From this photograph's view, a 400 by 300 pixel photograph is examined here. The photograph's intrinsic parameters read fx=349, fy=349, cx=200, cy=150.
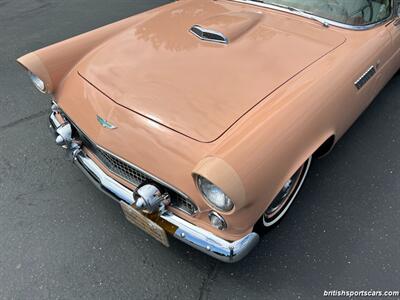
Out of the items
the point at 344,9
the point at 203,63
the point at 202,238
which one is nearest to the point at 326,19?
the point at 344,9

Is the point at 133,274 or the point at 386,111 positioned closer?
the point at 133,274

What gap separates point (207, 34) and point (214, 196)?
1.21 m

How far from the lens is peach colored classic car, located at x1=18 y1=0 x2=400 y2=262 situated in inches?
64.5

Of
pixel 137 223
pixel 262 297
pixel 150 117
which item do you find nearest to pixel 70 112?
pixel 150 117

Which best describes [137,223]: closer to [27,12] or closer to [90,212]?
[90,212]

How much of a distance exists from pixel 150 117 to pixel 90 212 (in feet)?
3.25

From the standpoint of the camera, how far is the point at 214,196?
1.55 m

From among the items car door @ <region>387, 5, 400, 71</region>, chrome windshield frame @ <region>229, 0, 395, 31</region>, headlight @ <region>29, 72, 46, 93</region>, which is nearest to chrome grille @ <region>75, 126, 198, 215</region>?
headlight @ <region>29, 72, 46, 93</region>

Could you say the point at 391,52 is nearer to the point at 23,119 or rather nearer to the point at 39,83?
the point at 39,83

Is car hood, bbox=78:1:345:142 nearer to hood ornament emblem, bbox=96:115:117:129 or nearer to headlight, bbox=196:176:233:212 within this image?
hood ornament emblem, bbox=96:115:117:129

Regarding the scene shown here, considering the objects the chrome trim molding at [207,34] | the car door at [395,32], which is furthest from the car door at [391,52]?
the chrome trim molding at [207,34]

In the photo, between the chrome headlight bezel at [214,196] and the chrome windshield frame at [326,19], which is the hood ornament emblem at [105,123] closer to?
the chrome headlight bezel at [214,196]

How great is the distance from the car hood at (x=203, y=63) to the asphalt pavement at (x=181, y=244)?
0.88 meters

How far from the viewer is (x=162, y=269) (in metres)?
2.08
